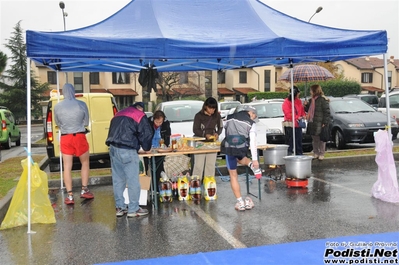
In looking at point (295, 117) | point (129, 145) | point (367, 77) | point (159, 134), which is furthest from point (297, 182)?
point (367, 77)

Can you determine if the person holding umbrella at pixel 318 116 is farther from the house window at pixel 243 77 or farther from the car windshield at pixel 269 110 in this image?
the house window at pixel 243 77

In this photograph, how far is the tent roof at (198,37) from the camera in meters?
6.01

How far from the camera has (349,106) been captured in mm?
14297

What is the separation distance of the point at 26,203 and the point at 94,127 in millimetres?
4698

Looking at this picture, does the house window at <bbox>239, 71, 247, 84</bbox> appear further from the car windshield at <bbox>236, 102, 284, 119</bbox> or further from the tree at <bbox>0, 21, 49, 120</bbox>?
the car windshield at <bbox>236, 102, 284, 119</bbox>

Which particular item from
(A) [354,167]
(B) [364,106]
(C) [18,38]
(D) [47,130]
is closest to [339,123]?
(B) [364,106]

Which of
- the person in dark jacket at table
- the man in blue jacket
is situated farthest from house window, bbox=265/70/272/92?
the man in blue jacket

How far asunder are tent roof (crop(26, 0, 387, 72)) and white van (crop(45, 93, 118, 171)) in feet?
7.68

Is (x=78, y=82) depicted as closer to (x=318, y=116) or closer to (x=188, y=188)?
(x=318, y=116)

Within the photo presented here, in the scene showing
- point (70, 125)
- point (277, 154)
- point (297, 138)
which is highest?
point (70, 125)

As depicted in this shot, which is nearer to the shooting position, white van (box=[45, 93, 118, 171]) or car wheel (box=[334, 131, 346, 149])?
white van (box=[45, 93, 118, 171])

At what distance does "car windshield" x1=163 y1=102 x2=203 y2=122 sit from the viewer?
11.6 meters

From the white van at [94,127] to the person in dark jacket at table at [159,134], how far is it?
9.67 ft

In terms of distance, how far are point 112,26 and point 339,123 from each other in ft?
28.8
